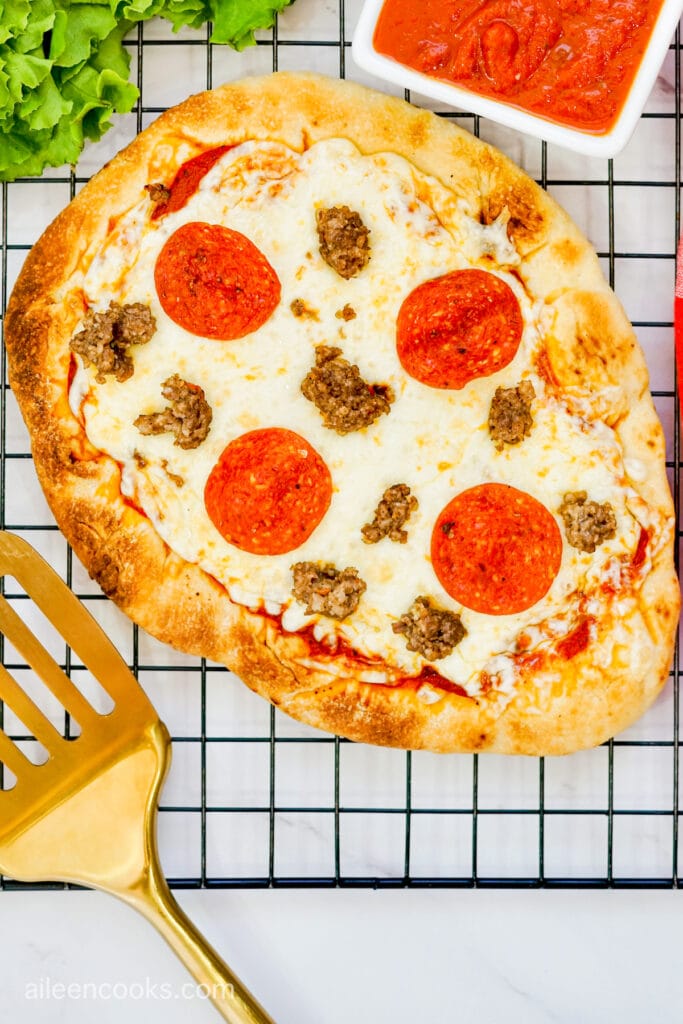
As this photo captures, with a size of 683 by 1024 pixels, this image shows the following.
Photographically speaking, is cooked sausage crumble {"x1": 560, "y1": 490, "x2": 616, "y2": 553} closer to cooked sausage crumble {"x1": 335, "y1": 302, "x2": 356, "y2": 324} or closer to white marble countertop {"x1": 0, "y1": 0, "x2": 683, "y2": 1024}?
white marble countertop {"x1": 0, "y1": 0, "x2": 683, "y2": 1024}

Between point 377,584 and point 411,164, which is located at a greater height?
point 411,164

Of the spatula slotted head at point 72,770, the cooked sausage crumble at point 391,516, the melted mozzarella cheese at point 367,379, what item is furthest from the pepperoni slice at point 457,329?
the spatula slotted head at point 72,770

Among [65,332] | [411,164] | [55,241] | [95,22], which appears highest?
[95,22]

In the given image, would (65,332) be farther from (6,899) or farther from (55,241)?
(6,899)

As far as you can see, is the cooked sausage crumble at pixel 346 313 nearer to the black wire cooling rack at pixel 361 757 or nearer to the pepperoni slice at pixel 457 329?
the pepperoni slice at pixel 457 329

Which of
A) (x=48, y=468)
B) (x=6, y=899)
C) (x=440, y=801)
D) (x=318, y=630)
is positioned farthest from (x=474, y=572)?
(x=6, y=899)

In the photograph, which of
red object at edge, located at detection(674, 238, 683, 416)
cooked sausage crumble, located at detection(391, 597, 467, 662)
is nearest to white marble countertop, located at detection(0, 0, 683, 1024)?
red object at edge, located at detection(674, 238, 683, 416)

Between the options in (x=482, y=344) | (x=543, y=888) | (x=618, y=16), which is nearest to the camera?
(x=618, y=16)
